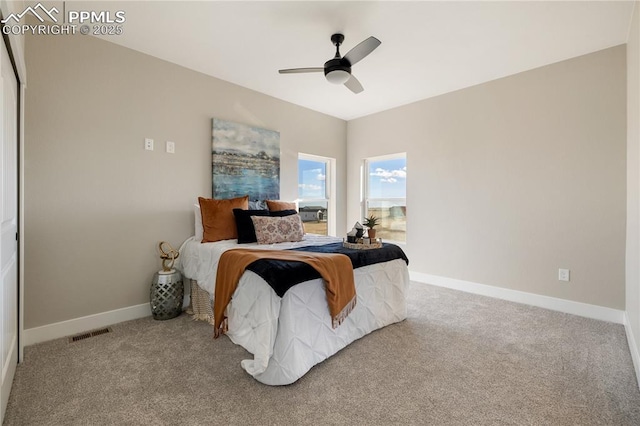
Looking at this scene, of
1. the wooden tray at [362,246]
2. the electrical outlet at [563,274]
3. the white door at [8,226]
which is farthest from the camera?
the electrical outlet at [563,274]

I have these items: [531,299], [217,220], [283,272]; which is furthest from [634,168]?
[217,220]

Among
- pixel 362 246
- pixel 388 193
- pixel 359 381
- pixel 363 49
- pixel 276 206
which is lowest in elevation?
pixel 359 381

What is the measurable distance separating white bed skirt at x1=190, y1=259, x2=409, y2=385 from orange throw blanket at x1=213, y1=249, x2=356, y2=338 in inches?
2.6

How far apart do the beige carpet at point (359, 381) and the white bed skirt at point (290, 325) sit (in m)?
0.08

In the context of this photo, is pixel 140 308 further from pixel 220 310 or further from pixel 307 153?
pixel 307 153

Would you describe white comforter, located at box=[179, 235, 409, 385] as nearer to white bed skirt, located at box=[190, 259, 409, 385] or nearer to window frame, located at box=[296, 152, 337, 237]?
white bed skirt, located at box=[190, 259, 409, 385]

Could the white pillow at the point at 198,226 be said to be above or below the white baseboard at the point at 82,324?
above

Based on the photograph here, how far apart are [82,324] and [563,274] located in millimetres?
4595

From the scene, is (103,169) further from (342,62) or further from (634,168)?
(634,168)

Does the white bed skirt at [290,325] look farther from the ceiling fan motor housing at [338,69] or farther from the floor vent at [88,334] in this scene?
the ceiling fan motor housing at [338,69]

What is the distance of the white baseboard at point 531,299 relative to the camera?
2793mm

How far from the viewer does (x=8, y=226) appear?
1643 millimetres

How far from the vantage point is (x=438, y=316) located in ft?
9.47

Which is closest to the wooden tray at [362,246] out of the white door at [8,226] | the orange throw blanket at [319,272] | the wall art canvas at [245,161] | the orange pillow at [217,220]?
the orange throw blanket at [319,272]
